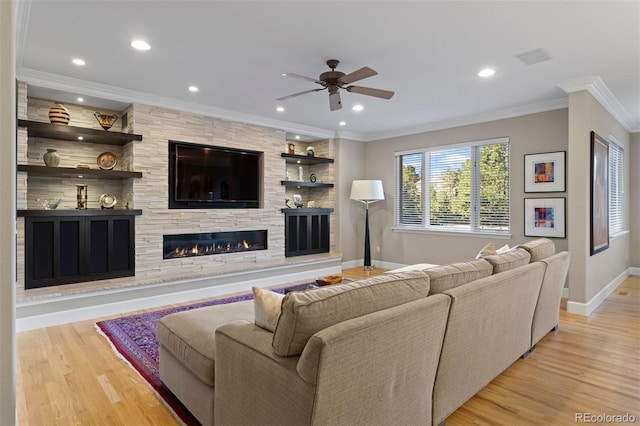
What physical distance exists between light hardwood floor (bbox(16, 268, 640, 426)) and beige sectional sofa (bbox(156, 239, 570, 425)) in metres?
0.17

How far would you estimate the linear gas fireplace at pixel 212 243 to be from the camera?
4.89 meters

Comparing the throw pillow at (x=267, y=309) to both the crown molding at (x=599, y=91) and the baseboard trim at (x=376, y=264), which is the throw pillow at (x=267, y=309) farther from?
the baseboard trim at (x=376, y=264)

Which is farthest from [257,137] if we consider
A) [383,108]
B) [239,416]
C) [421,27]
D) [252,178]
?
[239,416]

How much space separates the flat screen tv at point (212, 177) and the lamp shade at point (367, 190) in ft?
5.92

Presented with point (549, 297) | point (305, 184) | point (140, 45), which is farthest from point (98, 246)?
point (549, 297)

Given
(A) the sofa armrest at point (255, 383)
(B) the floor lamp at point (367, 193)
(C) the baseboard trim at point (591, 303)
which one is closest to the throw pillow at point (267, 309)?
(A) the sofa armrest at point (255, 383)

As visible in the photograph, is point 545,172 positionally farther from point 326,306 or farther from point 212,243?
point 212,243

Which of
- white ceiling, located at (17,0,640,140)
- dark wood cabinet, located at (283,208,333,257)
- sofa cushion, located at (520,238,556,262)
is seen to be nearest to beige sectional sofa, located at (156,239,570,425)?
sofa cushion, located at (520,238,556,262)

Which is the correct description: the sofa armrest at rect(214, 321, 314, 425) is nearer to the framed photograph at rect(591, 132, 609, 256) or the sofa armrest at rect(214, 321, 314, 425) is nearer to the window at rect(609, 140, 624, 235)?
the framed photograph at rect(591, 132, 609, 256)

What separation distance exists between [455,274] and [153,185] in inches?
156

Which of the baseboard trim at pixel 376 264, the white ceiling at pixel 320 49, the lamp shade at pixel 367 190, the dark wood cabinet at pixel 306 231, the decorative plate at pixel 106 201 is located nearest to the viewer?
the white ceiling at pixel 320 49

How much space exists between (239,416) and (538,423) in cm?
168

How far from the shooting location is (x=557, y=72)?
3.73 meters

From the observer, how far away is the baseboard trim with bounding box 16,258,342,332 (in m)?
3.58
